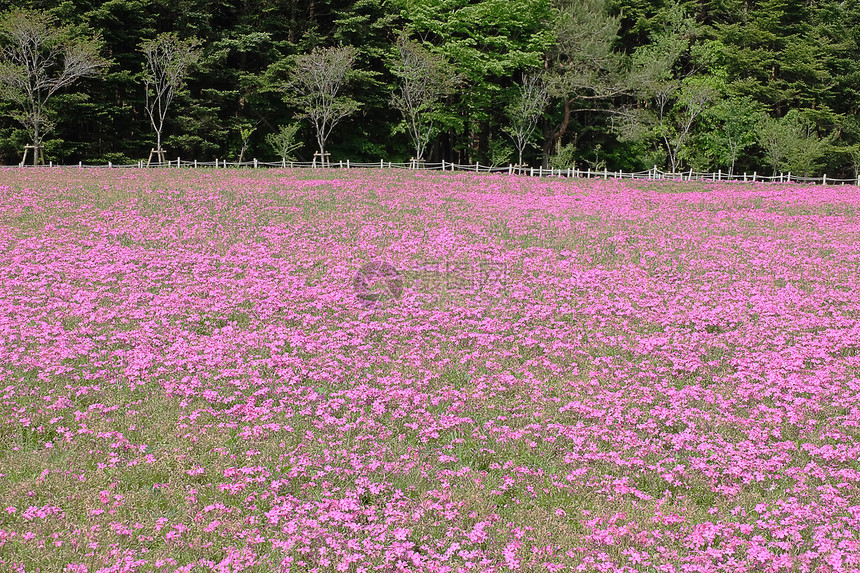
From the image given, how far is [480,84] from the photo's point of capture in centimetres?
5450

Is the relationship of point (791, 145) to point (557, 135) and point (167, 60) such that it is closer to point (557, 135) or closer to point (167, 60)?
point (557, 135)

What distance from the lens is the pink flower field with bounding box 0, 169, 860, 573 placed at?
5773 mm

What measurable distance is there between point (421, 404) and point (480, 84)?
162 ft

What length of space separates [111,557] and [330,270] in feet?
32.8

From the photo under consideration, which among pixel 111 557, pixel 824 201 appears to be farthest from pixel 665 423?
pixel 824 201

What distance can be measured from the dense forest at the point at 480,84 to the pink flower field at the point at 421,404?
114 ft

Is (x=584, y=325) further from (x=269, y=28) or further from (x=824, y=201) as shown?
(x=269, y=28)

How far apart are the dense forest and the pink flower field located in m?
34.8

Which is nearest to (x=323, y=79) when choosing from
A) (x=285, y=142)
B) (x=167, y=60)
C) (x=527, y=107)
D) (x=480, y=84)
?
(x=285, y=142)

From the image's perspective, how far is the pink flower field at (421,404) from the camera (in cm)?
577

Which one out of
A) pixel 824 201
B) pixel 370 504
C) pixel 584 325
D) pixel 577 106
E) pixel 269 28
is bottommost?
pixel 370 504

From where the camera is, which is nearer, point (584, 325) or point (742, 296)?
point (584, 325)

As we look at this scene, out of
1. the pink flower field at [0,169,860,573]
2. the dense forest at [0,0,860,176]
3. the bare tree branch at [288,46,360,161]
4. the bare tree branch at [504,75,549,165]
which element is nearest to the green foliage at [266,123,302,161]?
the dense forest at [0,0,860,176]

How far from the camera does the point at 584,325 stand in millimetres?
11828
